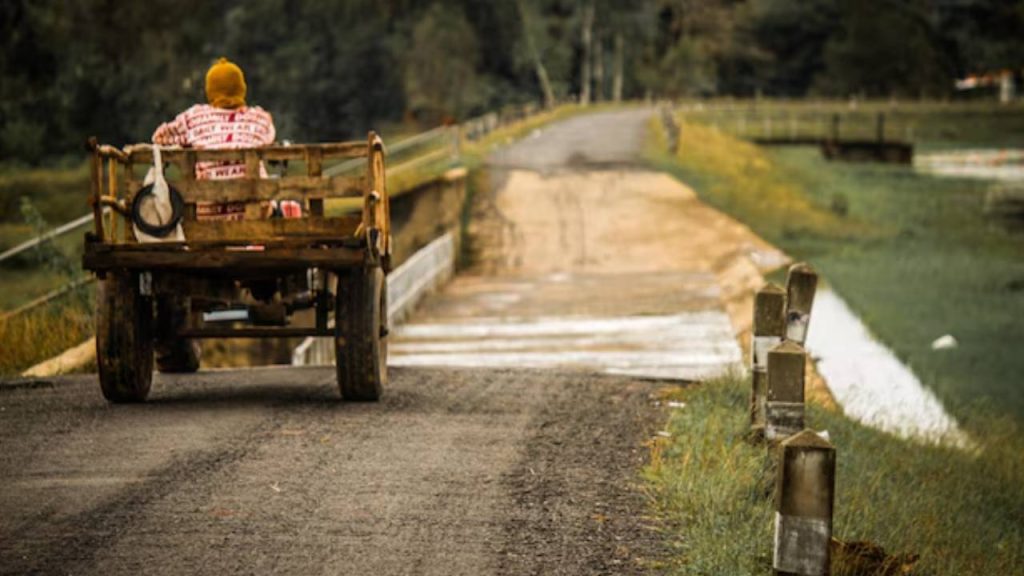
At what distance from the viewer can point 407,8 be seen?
9575 centimetres

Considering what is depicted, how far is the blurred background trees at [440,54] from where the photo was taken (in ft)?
158

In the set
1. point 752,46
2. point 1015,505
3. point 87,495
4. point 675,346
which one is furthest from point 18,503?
point 752,46

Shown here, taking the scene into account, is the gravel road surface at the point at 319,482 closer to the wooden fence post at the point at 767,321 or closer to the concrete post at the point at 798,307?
the wooden fence post at the point at 767,321

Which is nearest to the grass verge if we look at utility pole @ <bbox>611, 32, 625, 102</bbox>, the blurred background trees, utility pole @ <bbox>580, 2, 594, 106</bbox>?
the blurred background trees

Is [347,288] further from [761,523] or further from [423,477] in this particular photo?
[761,523]

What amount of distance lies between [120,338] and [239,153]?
1.50m

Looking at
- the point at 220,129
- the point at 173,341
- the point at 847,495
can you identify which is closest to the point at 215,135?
the point at 220,129

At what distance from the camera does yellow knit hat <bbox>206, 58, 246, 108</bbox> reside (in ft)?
37.5

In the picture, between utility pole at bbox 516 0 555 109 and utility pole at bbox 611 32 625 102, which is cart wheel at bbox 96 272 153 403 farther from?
utility pole at bbox 611 32 625 102

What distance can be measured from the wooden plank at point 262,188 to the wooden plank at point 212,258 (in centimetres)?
42

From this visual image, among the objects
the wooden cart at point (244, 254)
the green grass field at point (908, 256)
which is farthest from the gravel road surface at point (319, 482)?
the green grass field at point (908, 256)

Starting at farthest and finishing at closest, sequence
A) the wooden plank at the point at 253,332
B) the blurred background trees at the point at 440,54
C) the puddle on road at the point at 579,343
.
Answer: the blurred background trees at the point at 440,54
the puddle on road at the point at 579,343
the wooden plank at the point at 253,332

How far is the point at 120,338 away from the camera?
11.0 m

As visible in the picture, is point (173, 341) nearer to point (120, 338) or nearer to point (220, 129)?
point (120, 338)
